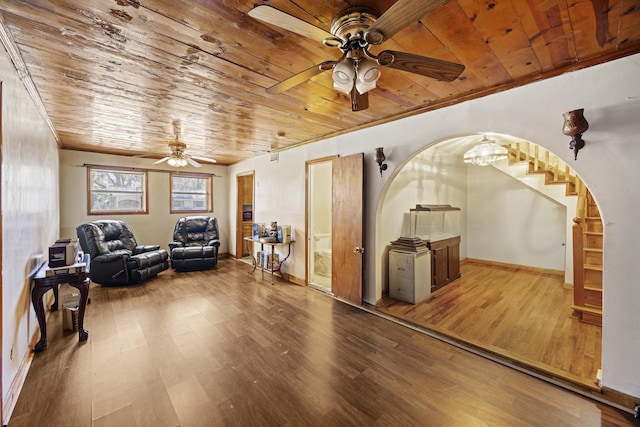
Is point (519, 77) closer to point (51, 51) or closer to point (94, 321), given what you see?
point (51, 51)

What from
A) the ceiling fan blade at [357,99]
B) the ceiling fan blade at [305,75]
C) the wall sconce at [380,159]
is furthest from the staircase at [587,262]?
the ceiling fan blade at [305,75]

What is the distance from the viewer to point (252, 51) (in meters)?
1.81

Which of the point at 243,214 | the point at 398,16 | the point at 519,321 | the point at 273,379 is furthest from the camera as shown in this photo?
the point at 243,214

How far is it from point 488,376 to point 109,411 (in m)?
2.80

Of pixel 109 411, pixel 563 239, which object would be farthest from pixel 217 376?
pixel 563 239

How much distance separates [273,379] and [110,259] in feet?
12.4

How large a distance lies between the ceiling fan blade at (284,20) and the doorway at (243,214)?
18.0 ft

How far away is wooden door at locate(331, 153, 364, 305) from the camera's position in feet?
11.6

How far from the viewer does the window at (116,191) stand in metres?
5.26

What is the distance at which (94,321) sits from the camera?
3094 millimetres

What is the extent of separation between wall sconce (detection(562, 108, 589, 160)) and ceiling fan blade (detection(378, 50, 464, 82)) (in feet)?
3.54

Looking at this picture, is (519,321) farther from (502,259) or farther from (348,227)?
(502,259)

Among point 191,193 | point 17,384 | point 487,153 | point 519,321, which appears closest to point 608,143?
Answer: point 519,321

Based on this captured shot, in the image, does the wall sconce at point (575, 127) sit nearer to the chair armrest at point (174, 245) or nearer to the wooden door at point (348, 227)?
the wooden door at point (348, 227)
